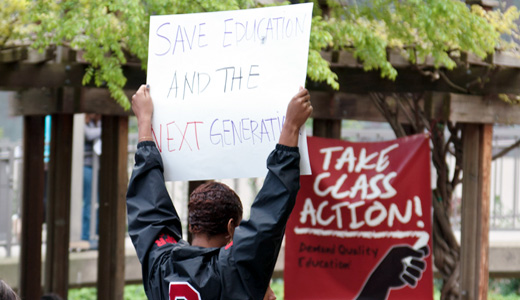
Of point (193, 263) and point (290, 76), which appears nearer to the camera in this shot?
point (193, 263)

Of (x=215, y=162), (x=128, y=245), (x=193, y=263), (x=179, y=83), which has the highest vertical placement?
(x=179, y=83)

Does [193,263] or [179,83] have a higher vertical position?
[179,83]

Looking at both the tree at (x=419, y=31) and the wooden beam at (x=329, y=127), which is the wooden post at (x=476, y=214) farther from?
the wooden beam at (x=329, y=127)

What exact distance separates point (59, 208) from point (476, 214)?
350cm

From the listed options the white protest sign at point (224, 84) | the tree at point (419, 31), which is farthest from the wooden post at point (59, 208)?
the white protest sign at point (224, 84)

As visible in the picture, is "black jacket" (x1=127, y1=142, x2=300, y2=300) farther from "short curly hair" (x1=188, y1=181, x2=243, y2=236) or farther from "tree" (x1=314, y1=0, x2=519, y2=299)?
"tree" (x1=314, y1=0, x2=519, y2=299)

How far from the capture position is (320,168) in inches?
228

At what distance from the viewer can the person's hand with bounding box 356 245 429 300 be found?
5566 millimetres

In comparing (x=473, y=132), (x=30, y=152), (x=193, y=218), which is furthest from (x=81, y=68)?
(x=193, y=218)

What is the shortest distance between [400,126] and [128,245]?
3.87 m

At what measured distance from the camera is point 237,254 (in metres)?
2.10

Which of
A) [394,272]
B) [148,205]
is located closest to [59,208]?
→ [394,272]

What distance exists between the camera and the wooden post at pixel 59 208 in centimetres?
694

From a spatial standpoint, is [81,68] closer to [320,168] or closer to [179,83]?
[320,168]
